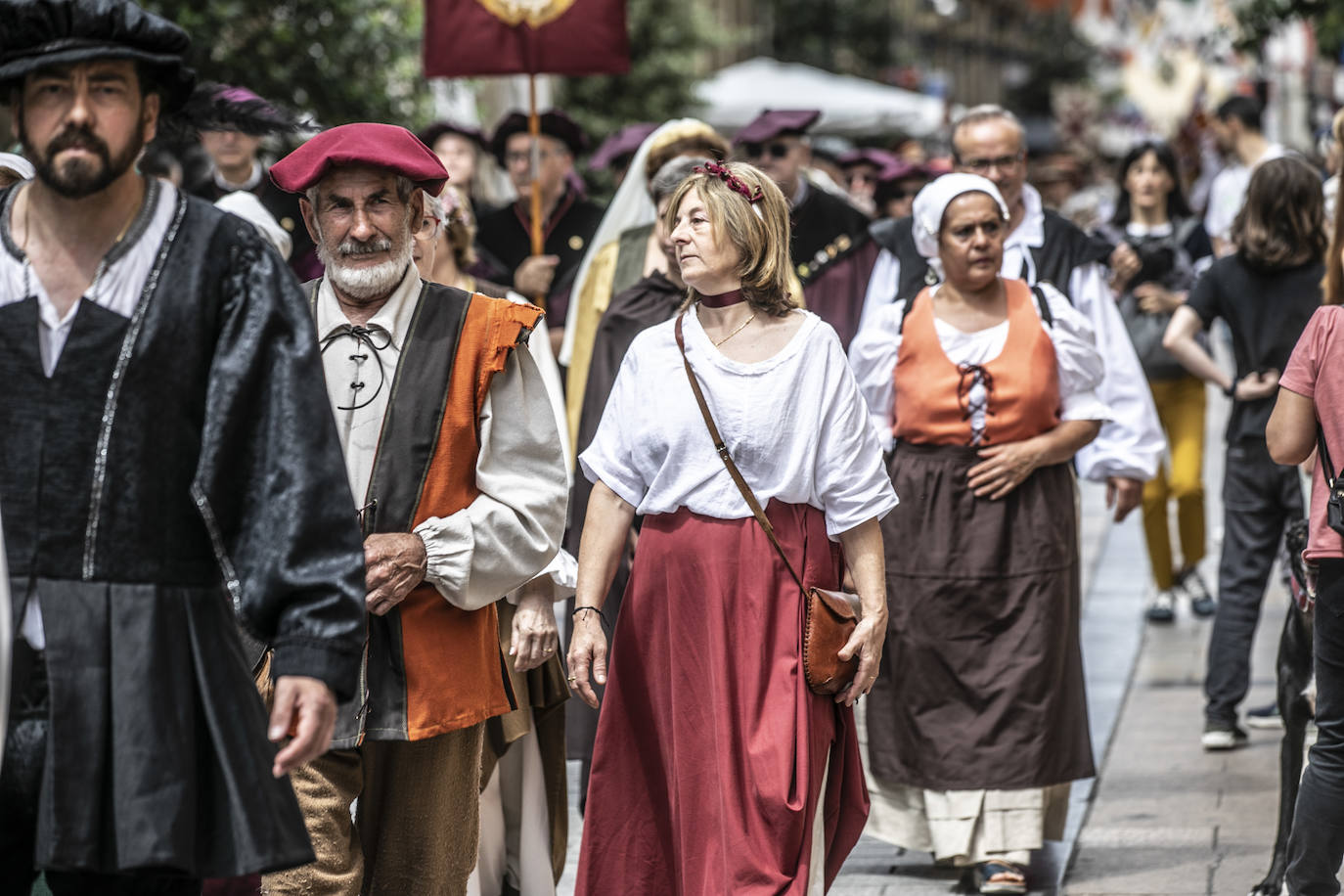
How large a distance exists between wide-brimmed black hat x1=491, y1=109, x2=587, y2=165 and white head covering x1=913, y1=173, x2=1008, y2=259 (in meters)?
3.89

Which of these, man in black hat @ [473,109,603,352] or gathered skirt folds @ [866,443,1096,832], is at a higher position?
man in black hat @ [473,109,603,352]

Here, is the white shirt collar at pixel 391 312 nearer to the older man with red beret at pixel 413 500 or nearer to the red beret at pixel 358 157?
the older man with red beret at pixel 413 500

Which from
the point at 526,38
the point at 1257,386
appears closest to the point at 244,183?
the point at 526,38

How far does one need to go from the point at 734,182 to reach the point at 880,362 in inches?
60.9

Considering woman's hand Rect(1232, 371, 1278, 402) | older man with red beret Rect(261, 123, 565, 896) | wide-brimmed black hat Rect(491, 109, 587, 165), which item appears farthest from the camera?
wide-brimmed black hat Rect(491, 109, 587, 165)

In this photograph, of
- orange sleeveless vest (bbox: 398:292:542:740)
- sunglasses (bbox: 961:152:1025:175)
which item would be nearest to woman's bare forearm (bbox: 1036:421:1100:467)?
sunglasses (bbox: 961:152:1025:175)

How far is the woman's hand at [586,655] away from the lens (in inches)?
182

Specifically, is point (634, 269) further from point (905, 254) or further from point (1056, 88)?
point (1056, 88)

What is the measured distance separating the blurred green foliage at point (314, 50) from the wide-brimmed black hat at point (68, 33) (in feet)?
24.0

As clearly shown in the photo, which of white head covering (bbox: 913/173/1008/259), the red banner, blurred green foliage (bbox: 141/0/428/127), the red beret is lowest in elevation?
white head covering (bbox: 913/173/1008/259)

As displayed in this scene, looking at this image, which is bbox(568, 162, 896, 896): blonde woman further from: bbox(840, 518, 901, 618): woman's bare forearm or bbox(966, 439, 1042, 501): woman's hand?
bbox(966, 439, 1042, 501): woman's hand

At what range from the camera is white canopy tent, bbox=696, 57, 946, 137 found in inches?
827

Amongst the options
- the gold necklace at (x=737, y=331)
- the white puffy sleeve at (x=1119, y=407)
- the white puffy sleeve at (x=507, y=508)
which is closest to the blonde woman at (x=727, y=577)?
the gold necklace at (x=737, y=331)

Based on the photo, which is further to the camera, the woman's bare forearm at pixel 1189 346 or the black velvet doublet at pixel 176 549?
the woman's bare forearm at pixel 1189 346
